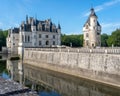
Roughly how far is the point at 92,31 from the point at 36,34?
14738mm

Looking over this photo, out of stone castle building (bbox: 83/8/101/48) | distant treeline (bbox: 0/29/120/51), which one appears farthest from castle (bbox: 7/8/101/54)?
distant treeline (bbox: 0/29/120/51)

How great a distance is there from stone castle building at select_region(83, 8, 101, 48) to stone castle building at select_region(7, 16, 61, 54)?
9182 mm

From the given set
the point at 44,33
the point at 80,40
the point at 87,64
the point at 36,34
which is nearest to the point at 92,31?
the point at 44,33

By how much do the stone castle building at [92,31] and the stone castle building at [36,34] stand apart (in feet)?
30.1

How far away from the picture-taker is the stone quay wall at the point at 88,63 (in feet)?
57.5

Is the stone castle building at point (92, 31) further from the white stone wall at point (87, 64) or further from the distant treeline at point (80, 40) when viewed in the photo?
the white stone wall at point (87, 64)

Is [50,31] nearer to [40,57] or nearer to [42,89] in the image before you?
[40,57]

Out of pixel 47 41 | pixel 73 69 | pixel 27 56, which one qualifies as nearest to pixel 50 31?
pixel 47 41

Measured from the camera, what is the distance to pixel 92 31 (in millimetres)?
47812

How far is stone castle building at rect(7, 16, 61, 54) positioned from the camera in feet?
168

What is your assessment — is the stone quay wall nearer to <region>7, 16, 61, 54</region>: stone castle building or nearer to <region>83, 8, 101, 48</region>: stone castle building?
<region>83, 8, 101, 48</region>: stone castle building

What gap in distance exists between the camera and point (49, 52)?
30.2 metres

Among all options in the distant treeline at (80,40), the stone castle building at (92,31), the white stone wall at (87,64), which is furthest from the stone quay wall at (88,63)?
the distant treeline at (80,40)

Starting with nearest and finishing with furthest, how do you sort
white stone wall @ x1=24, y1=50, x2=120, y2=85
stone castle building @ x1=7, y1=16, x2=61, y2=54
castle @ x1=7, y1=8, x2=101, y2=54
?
white stone wall @ x1=24, y1=50, x2=120, y2=85
castle @ x1=7, y1=8, x2=101, y2=54
stone castle building @ x1=7, y1=16, x2=61, y2=54
